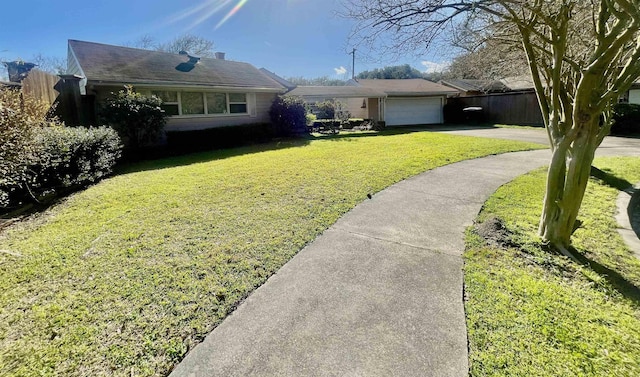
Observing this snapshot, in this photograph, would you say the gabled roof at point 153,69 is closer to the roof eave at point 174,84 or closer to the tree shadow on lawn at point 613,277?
the roof eave at point 174,84

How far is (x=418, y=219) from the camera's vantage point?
15.7 ft

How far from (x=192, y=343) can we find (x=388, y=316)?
1.56m

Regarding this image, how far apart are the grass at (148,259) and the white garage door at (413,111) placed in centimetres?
1561

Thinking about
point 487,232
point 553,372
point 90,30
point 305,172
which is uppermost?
point 90,30

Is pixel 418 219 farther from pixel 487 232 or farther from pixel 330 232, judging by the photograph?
pixel 330 232

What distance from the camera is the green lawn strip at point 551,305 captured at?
2.19 metres

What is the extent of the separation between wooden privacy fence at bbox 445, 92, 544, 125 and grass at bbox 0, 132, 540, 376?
17.5 metres

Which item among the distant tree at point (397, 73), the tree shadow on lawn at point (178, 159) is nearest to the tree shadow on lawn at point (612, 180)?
the tree shadow on lawn at point (178, 159)

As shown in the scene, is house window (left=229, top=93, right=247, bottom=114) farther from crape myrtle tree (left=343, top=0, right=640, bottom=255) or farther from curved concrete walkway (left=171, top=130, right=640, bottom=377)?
crape myrtle tree (left=343, top=0, right=640, bottom=255)

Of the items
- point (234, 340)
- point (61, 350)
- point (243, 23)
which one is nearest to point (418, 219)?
point (234, 340)

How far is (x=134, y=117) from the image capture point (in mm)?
10391

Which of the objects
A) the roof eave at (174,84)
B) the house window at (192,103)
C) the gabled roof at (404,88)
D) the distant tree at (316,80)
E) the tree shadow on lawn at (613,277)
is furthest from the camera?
the distant tree at (316,80)

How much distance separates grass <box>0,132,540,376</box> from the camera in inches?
92.5

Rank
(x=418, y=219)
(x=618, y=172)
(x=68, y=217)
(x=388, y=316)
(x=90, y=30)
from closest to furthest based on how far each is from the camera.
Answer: (x=388, y=316) < (x=418, y=219) < (x=68, y=217) < (x=618, y=172) < (x=90, y=30)
